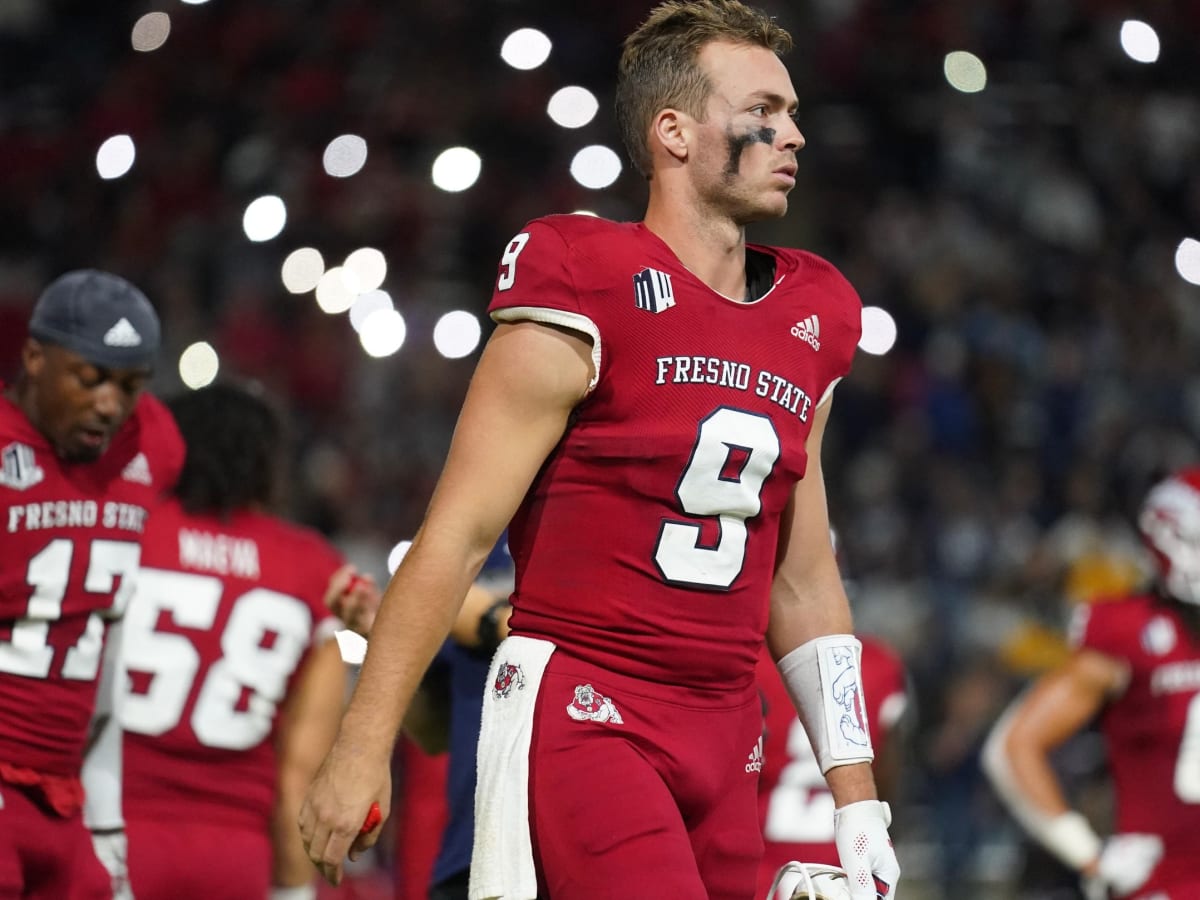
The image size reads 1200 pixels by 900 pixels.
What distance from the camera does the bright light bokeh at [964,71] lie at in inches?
465

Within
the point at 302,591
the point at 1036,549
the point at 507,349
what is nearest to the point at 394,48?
the point at 1036,549

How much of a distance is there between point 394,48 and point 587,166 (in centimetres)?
149

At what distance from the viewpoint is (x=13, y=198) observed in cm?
1198

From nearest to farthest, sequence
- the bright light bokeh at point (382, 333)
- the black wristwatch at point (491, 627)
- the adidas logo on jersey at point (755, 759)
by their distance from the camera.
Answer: the adidas logo on jersey at point (755, 759) < the black wristwatch at point (491, 627) < the bright light bokeh at point (382, 333)

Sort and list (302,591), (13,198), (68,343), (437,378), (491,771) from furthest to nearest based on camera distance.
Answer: (13,198) < (437,378) < (302,591) < (68,343) < (491,771)

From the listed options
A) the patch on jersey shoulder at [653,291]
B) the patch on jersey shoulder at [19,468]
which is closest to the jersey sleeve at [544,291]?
the patch on jersey shoulder at [653,291]

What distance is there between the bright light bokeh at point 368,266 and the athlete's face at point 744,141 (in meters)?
8.47

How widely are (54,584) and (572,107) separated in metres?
8.02

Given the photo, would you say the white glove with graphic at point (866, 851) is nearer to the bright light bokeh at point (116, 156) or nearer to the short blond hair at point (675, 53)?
the short blond hair at point (675, 53)

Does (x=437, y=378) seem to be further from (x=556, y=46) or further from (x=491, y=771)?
(x=491, y=771)

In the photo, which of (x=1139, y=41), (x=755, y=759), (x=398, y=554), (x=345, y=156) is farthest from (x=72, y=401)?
(x=1139, y=41)

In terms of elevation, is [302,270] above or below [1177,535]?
above

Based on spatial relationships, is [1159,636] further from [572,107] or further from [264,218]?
[264,218]

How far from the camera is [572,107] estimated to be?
12.1m
